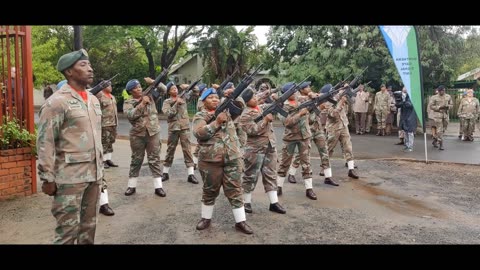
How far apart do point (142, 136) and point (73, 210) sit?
291 cm

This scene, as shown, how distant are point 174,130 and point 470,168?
22.0ft

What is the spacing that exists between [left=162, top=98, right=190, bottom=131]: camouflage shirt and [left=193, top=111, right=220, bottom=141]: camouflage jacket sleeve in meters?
2.83

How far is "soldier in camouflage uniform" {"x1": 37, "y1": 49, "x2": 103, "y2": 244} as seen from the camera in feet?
11.4

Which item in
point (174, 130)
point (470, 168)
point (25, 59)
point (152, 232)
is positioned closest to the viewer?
point (152, 232)

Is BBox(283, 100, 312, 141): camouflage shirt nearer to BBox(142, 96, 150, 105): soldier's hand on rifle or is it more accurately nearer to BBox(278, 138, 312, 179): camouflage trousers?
BBox(278, 138, 312, 179): camouflage trousers

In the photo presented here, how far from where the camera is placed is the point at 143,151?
6426 millimetres

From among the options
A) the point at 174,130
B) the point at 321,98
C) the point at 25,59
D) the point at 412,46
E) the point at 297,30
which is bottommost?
the point at 174,130

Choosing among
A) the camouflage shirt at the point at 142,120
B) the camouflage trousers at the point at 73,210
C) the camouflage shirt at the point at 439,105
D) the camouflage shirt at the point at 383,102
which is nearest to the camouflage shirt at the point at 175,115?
the camouflage shirt at the point at 142,120

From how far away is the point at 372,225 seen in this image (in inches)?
202

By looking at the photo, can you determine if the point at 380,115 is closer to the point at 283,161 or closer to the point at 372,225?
the point at 283,161

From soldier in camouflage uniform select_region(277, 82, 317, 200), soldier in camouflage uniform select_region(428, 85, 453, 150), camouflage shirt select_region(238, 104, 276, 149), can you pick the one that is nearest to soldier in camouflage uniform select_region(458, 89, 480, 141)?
soldier in camouflage uniform select_region(428, 85, 453, 150)

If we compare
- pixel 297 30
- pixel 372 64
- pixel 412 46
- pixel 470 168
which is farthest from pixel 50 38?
pixel 470 168
